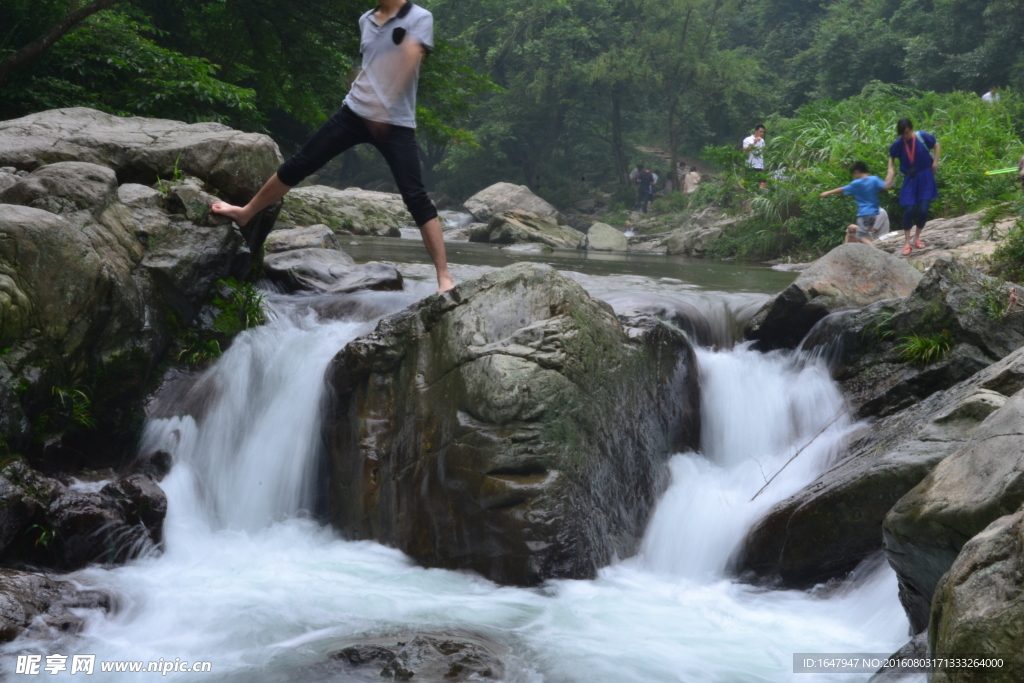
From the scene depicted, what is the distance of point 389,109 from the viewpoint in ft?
16.5

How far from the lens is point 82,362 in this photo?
5.41 m

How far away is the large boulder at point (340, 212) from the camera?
58.3ft

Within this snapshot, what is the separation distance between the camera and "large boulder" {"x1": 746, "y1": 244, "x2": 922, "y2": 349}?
7.19m

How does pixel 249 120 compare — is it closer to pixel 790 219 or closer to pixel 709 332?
pixel 709 332

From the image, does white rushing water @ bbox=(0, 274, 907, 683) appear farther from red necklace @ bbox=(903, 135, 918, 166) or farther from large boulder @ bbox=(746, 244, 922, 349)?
red necklace @ bbox=(903, 135, 918, 166)

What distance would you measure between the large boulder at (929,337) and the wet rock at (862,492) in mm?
750

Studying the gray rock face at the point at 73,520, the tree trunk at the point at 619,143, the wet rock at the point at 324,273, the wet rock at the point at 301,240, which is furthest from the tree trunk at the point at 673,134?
the gray rock face at the point at 73,520

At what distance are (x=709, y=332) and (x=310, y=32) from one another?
314 inches

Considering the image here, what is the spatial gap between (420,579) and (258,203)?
2.70 metres

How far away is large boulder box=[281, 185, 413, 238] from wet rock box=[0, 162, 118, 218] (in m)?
9.47

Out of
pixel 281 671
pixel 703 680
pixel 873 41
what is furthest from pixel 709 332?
pixel 873 41

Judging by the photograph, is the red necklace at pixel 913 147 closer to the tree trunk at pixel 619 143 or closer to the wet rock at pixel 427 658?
the wet rock at pixel 427 658

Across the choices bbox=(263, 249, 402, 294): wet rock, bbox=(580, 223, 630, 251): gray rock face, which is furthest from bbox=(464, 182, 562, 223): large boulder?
bbox=(263, 249, 402, 294): wet rock

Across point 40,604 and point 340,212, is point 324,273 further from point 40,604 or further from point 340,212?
point 340,212
